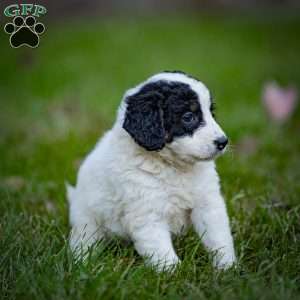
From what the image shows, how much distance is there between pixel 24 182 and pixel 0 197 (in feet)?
2.17

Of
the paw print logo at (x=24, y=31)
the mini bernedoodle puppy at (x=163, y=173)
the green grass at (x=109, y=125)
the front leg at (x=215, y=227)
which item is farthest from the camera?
the paw print logo at (x=24, y=31)

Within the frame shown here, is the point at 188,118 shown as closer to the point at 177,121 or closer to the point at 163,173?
the point at 177,121

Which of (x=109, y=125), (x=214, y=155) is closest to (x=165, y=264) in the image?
(x=214, y=155)

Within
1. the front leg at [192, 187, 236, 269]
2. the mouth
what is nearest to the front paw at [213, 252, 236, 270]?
the front leg at [192, 187, 236, 269]

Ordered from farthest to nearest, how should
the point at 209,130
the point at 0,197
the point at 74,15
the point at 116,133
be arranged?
the point at 74,15 → the point at 0,197 → the point at 116,133 → the point at 209,130

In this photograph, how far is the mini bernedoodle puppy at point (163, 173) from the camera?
387 centimetres

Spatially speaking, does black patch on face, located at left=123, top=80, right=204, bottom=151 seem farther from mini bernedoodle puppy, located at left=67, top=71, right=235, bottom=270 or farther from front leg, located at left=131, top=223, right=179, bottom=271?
front leg, located at left=131, top=223, right=179, bottom=271

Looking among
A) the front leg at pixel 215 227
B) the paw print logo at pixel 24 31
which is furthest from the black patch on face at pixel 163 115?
the paw print logo at pixel 24 31

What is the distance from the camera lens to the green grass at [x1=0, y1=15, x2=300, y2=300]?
3.63 metres

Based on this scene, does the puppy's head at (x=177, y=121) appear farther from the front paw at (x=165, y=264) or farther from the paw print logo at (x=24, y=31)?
the paw print logo at (x=24, y=31)

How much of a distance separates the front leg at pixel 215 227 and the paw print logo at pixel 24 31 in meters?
1.55

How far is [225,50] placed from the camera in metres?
11.8

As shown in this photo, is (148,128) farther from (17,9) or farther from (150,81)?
(17,9)

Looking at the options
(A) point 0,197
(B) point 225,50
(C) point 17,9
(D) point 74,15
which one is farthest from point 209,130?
(D) point 74,15
